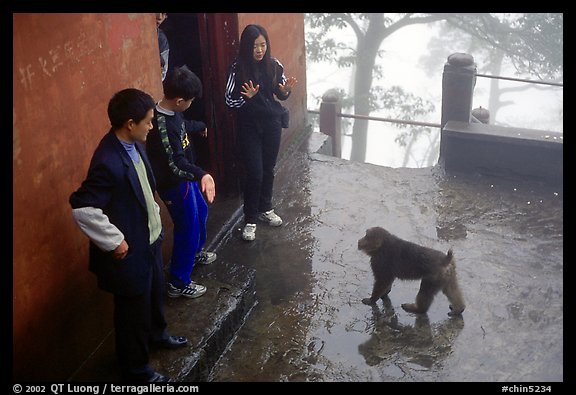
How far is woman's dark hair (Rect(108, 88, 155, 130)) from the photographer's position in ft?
12.5

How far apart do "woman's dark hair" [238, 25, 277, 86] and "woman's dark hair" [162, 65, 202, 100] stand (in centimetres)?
131

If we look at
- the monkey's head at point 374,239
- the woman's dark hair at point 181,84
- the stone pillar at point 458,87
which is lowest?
the monkey's head at point 374,239

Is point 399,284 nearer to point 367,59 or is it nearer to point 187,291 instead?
point 187,291

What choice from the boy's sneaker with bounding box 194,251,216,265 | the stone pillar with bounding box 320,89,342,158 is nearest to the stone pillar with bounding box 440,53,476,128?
the stone pillar with bounding box 320,89,342,158

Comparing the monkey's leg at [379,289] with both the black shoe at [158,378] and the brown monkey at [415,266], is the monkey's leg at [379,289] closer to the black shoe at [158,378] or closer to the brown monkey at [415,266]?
the brown monkey at [415,266]

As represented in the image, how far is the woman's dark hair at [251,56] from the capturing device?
585 cm

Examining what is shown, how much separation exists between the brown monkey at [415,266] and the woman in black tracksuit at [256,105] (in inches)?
61.6

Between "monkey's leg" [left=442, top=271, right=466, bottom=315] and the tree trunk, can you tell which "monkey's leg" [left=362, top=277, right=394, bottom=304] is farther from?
the tree trunk

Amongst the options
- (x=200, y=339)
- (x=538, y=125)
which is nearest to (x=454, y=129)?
(x=200, y=339)

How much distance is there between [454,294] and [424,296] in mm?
251

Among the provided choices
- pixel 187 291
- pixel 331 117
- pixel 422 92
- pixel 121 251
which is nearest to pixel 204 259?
pixel 187 291

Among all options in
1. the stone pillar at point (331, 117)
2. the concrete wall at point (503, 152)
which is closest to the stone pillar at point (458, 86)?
the concrete wall at point (503, 152)

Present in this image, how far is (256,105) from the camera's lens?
6117mm

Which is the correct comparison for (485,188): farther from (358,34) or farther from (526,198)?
(358,34)
